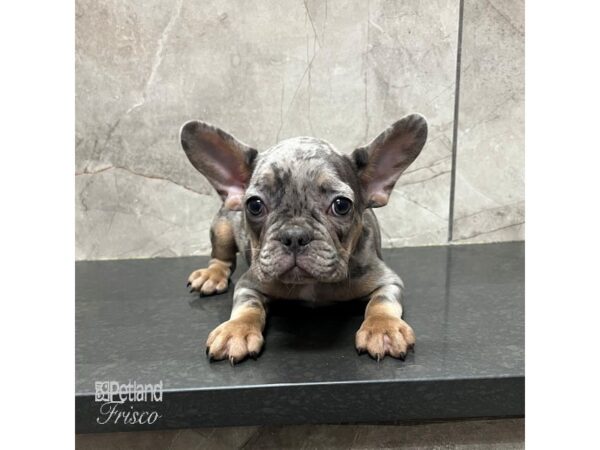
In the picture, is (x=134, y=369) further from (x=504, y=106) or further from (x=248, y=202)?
(x=504, y=106)

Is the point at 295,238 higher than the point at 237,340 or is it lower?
higher

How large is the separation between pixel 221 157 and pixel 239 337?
84cm

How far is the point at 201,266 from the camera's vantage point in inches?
131

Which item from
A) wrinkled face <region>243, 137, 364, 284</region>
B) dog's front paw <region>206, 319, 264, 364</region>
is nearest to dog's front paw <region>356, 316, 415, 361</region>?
wrinkled face <region>243, 137, 364, 284</region>

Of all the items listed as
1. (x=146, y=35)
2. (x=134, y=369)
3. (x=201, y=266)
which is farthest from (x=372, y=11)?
(x=134, y=369)

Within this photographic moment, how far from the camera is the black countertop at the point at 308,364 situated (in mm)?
1686

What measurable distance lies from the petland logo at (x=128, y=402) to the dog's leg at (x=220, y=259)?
1.05 m

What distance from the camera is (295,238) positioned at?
72.2 inches

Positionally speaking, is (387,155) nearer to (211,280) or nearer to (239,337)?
→ (239,337)

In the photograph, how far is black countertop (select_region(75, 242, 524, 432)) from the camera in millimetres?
1686

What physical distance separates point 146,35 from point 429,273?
2.41 m

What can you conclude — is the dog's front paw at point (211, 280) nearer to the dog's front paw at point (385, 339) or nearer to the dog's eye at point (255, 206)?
the dog's eye at point (255, 206)

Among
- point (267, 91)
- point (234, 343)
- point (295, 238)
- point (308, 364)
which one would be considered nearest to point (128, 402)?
point (234, 343)

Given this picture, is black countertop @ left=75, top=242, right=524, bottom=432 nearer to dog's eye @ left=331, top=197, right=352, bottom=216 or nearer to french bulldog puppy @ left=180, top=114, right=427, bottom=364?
french bulldog puppy @ left=180, top=114, right=427, bottom=364
